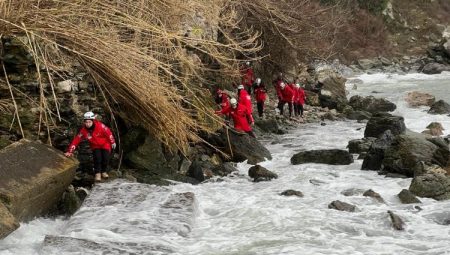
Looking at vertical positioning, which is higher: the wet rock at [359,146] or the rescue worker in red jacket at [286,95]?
the rescue worker in red jacket at [286,95]

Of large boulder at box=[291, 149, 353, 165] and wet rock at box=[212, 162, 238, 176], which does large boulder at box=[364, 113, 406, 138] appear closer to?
large boulder at box=[291, 149, 353, 165]

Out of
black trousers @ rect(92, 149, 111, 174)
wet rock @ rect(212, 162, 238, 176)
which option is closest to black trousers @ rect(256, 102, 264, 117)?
wet rock @ rect(212, 162, 238, 176)

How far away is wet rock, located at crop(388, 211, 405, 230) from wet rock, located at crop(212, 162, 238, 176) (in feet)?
13.0

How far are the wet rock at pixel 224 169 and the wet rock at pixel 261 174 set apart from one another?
1.61ft

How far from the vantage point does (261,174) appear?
10.6 m

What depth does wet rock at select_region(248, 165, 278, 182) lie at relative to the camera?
10570 millimetres

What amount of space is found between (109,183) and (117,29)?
8.90 feet

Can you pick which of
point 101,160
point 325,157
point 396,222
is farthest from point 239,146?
point 396,222

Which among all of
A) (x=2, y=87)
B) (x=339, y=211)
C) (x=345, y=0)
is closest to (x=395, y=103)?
(x=339, y=211)

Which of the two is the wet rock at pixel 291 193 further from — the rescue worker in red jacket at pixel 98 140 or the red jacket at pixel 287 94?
the red jacket at pixel 287 94

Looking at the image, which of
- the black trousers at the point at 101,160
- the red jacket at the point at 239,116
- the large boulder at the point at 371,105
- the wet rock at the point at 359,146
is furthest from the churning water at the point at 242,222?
the large boulder at the point at 371,105

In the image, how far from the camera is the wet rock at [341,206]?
8.34m

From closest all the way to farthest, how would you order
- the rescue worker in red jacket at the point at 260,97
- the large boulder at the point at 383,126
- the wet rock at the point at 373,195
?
the wet rock at the point at 373,195, the large boulder at the point at 383,126, the rescue worker in red jacket at the point at 260,97

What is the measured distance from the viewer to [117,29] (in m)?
9.70
